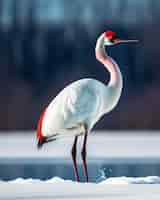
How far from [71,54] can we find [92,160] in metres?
7.99

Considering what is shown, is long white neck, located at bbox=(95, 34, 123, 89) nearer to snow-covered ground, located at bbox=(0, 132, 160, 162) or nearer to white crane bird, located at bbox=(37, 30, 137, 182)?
Answer: white crane bird, located at bbox=(37, 30, 137, 182)

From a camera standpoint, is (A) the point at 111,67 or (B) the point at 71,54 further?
(B) the point at 71,54

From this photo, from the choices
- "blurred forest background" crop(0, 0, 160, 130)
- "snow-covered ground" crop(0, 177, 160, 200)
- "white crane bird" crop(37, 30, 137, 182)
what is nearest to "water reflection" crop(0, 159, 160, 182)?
"white crane bird" crop(37, 30, 137, 182)

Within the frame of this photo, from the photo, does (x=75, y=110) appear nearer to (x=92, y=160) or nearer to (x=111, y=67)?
(x=111, y=67)

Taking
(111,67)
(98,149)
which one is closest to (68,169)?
(111,67)

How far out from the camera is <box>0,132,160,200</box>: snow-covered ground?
4492 mm

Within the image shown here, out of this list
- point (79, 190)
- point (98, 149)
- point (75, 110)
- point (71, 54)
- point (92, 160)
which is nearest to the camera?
point (79, 190)

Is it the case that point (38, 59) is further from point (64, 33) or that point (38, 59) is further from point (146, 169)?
point (146, 169)

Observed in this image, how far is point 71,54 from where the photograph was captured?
1653 cm

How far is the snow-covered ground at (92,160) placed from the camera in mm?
4492

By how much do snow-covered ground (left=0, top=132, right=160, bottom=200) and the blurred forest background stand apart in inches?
33.8

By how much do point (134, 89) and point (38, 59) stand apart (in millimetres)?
2261

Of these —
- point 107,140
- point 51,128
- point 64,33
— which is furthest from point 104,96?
point 64,33

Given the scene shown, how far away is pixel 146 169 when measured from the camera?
770 cm
